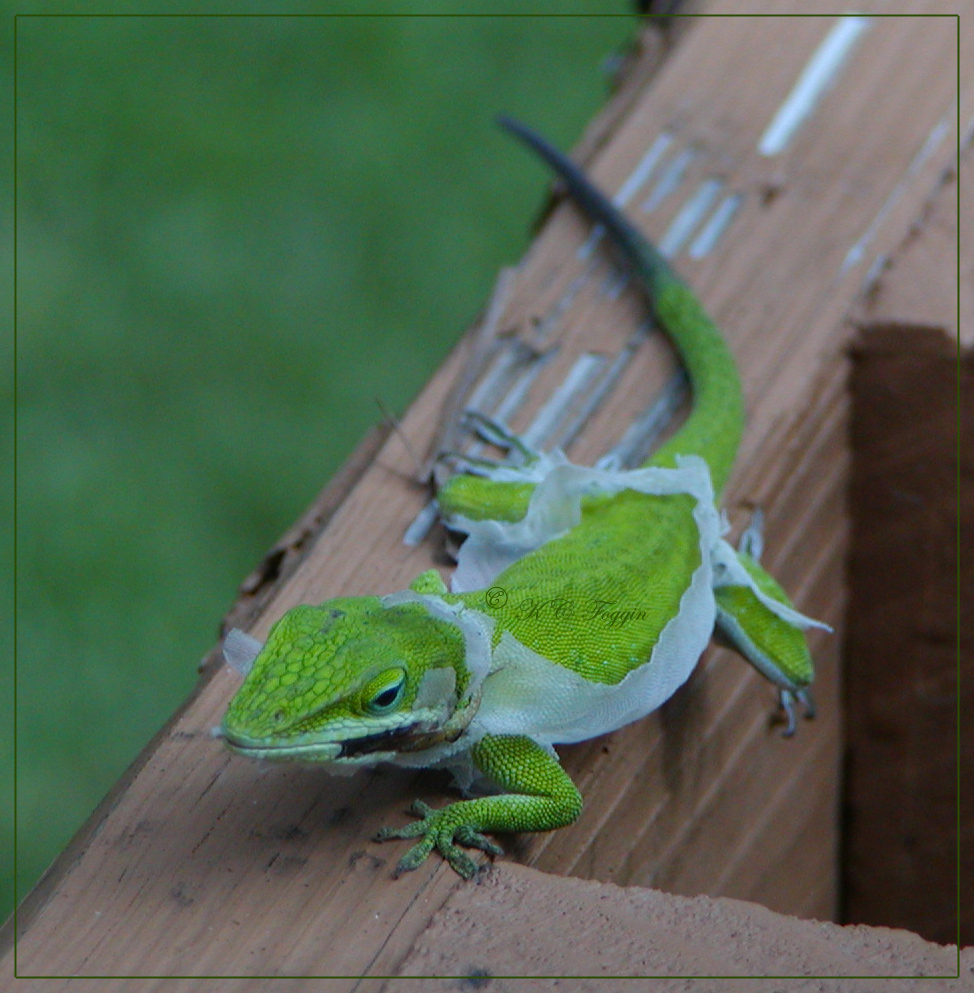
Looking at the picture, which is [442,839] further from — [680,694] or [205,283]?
[205,283]

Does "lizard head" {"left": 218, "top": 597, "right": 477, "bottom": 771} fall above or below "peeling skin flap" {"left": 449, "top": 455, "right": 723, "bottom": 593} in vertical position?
above

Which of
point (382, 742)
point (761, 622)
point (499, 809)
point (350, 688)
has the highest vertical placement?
point (350, 688)

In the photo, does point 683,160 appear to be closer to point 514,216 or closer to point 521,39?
point 514,216

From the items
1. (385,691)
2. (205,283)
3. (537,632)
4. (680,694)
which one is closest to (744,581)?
(680,694)

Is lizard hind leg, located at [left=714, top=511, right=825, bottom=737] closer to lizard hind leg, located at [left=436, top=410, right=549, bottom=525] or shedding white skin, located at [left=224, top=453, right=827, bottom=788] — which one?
shedding white skin, located at [left=224, top=453, right=827, bottom=788]

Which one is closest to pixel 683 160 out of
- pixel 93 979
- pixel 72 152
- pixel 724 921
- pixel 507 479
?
pixel 507 479

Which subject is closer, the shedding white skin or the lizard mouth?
the lizard mouth

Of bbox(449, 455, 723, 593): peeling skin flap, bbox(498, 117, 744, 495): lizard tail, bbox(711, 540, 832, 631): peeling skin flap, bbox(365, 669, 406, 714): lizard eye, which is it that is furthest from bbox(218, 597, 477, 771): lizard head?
bbox(498, 117, 744, 495): lizard tail
